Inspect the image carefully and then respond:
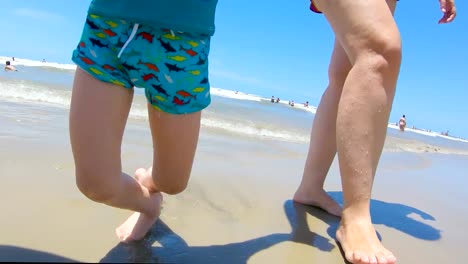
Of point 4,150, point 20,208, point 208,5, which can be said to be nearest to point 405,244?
point 208,5

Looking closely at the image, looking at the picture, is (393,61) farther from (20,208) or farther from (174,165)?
(20,208)

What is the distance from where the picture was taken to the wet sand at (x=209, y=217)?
158cm

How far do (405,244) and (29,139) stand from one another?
2599 millimetres

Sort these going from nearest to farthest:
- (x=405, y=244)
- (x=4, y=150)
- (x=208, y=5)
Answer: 1. (x=208, y=5)
2. (x=405, y=244)
3. (x=4, y=150)

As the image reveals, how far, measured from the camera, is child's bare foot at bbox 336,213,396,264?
60.5 inches

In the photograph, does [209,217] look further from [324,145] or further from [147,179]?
[324,145]

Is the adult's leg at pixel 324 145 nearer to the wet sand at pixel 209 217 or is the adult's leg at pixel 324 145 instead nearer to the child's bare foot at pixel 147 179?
the wet sand at pixel 209 217

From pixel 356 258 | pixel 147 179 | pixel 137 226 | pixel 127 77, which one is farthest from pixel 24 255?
pixel 356 258

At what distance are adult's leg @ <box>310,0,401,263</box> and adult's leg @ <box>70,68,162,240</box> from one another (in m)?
0.86

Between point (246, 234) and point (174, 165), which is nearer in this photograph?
point (174, 165)

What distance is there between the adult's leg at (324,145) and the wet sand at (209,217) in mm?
81

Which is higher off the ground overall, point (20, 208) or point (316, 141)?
point (316, 141)

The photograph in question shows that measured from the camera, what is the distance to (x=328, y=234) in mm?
1988

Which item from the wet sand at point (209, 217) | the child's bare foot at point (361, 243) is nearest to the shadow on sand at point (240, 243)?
the wet sand at point (209, 217)
